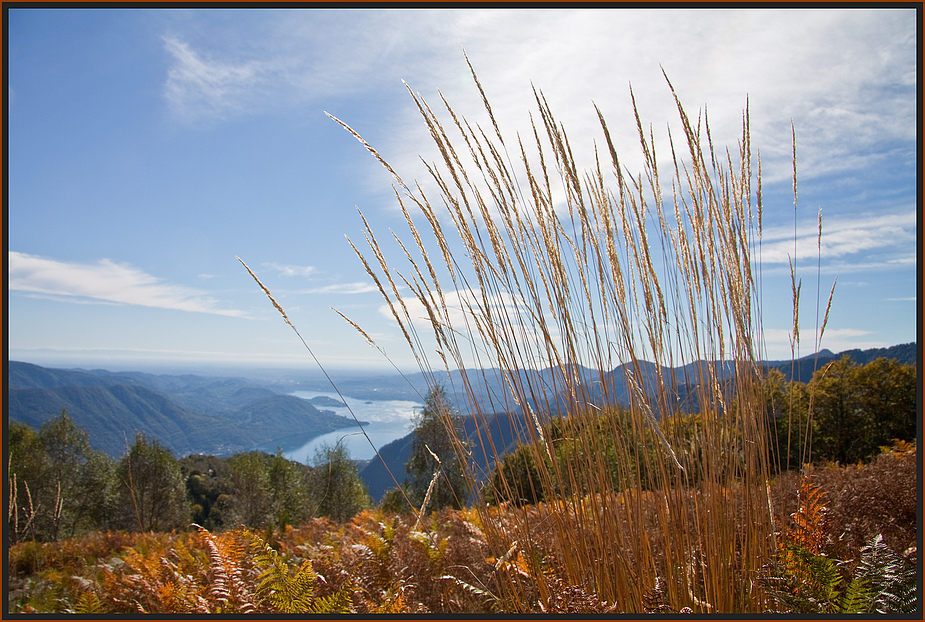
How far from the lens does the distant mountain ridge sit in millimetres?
25047

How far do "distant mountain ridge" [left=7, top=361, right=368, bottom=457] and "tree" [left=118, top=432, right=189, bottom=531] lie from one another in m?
1.18

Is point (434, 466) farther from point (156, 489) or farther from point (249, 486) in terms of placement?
point (156, 489)

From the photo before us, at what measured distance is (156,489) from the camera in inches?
783

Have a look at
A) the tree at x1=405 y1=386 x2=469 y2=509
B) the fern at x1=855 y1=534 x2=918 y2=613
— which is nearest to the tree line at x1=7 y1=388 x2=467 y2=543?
the tree at x1=405 y1=386 x2=469 y2=509

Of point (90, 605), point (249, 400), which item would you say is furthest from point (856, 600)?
point (249, 400)

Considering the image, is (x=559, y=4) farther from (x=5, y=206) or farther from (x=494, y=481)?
(x=5, y=206)

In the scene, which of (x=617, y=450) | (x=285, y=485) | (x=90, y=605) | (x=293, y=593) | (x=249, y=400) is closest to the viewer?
(x=617, y=450)

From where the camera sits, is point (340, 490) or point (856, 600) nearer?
Result: point (856, 600)

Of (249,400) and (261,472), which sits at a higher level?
(249,400)

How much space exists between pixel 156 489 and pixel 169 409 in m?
34.2

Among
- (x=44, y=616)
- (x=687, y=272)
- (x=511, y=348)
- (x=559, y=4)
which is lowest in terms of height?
(x=44, y=616)

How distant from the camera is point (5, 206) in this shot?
1195 millimetres

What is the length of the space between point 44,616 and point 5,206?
1.00 m

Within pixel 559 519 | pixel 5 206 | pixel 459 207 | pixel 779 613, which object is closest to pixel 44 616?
pixel 5 206
